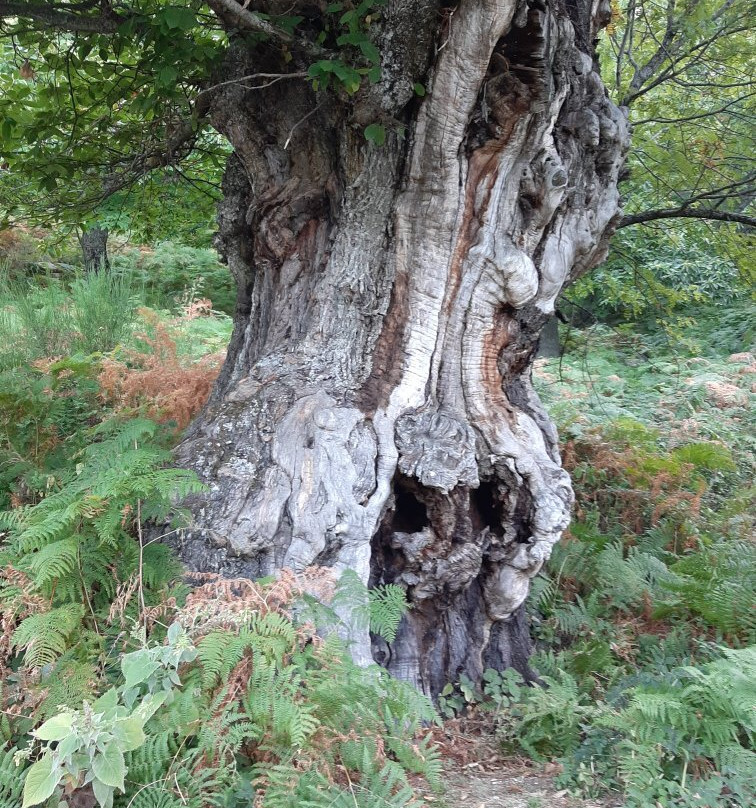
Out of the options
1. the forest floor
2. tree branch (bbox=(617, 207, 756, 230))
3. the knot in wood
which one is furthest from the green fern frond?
tree branch (bbox=(617, 207, 756, 230))

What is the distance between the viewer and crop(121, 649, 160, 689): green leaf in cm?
210

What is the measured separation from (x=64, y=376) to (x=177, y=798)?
3496mm

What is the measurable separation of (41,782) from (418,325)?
99.9 inches

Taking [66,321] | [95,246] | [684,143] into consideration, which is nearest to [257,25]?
[66,321]

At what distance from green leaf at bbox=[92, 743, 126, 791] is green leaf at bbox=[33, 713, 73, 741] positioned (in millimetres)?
123

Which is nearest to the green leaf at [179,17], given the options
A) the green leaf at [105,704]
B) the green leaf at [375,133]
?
the green leaf at [375,133]

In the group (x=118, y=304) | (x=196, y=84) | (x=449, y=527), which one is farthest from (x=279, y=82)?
(x=118, y=304)

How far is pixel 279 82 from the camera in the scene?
12.9 feet

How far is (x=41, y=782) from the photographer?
1897 mm

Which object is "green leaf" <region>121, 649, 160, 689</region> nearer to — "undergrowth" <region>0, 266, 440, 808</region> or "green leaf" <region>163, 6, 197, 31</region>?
"undergrowth" <region>0, 266, 440, 808</region>

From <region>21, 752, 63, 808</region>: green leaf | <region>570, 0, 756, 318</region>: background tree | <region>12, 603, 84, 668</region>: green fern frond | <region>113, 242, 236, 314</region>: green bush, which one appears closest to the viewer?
<region>21, 752, 63, 808</region>: green leaf

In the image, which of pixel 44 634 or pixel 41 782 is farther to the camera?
pixel 44 634

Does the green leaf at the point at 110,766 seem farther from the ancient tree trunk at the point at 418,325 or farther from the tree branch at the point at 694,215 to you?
the tree branch at the point at 694,215

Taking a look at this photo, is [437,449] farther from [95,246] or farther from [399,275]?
[95,246]
